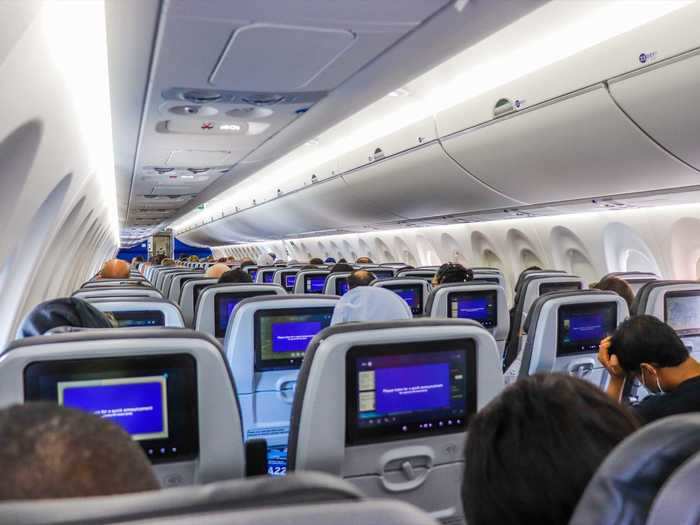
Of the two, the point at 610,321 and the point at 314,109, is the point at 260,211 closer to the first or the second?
the point at 314,109

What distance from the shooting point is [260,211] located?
19.0m

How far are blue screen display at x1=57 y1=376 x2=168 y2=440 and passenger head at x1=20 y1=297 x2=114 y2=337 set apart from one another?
103cm

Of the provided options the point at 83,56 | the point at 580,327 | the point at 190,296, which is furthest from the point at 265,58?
the point at 580,327

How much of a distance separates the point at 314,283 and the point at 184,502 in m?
8.46

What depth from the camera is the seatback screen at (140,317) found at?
13.6 feet

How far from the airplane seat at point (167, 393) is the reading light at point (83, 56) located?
6.84ft

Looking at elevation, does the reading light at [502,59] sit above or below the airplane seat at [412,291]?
Result: above

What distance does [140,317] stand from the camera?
4.20 metres

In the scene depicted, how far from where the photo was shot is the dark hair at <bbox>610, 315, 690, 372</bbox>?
305cm

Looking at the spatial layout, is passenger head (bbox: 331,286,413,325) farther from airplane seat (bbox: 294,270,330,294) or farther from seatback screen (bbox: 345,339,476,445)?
airplane seat (bbox: 294,270,330,294)

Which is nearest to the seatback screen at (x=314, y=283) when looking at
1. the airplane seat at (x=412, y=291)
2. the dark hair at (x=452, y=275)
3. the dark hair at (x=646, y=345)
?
the airplane seat at (x=412, y=291)

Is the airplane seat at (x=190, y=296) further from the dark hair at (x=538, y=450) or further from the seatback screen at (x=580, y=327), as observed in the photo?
the dark hair at (x=538, y=450)

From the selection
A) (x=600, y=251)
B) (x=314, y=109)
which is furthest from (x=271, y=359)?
(x=600, y=251)

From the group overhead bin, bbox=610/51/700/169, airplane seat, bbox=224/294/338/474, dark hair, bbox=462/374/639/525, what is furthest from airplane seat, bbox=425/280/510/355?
dark hair, bbox=462/374/639/525
